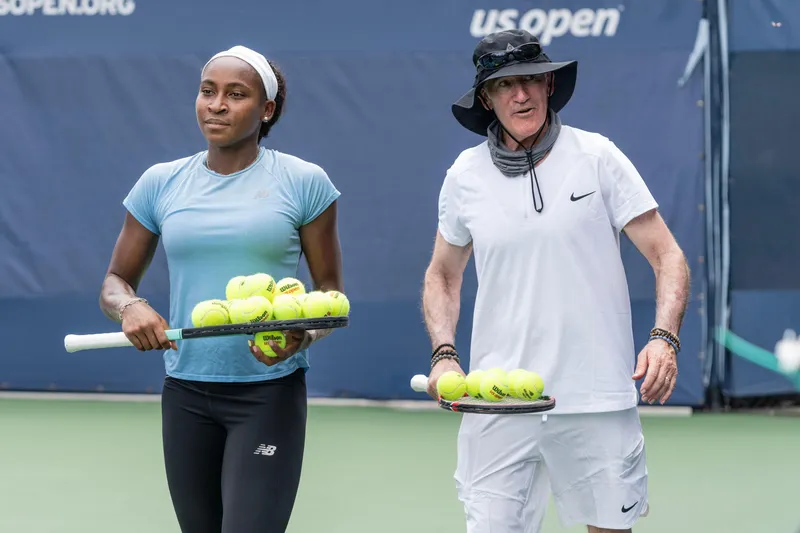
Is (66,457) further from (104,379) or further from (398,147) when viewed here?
(398,147)

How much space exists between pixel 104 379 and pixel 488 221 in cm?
695

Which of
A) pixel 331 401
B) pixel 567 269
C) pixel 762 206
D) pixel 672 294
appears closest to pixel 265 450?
pixel 567 269

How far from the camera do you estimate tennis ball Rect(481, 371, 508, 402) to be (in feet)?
12.8

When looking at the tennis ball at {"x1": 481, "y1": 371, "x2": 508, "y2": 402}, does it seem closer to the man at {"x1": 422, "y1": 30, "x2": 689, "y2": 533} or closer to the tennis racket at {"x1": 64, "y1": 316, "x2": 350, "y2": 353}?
the man at {"x1": 422, "y1": 30, "x2": 689, "y2": 533}

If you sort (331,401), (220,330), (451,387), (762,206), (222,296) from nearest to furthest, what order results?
(220,330), (451,387), (222,296), (762,206), (331,401)

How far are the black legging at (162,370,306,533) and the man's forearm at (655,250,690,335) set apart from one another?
1171 millimetres

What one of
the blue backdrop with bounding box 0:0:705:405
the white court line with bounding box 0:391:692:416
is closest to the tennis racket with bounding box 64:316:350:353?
the blue backdrop with bounding box 0:0:705:405

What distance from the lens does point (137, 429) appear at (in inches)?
373

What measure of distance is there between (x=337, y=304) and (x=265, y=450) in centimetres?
52

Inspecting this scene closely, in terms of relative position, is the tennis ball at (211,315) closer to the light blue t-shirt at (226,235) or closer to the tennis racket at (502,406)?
the light blue t-shirt at (226,235)

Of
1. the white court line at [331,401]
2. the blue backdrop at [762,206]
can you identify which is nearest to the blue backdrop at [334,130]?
the white court line at [331,401]

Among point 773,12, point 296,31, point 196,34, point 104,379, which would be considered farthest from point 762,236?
point 104,379

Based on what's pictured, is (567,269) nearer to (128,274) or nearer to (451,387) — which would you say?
(451,387)

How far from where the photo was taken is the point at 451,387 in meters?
3.95
